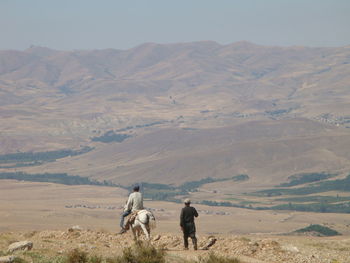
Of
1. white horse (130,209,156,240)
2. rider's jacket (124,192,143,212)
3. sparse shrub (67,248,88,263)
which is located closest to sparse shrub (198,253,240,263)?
sparse shrub (67,248,88,263)

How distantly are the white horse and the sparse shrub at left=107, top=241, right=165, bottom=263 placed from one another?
464cm

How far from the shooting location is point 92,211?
193 m

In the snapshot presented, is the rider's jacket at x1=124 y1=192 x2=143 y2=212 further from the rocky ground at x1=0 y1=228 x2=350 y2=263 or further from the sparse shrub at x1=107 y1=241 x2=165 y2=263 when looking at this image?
the sparse shrub at x1=107 y1=241 x2=165 y2=263

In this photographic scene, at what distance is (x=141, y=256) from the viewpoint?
26219mm

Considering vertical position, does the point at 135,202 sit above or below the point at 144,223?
above

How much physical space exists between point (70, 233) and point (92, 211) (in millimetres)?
156424

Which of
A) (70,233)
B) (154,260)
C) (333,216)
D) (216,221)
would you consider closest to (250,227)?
(216,221)

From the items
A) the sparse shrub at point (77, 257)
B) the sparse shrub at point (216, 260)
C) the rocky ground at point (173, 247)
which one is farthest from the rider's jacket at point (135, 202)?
the sparse shrub at point (77, 257)

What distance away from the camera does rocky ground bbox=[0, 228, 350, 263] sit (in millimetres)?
30672

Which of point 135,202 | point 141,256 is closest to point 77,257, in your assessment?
point 141,256

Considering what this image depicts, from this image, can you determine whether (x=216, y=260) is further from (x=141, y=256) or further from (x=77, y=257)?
(x=77, y=257)

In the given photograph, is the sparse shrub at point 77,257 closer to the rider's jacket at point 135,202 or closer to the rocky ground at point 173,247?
the rocky ground at point 173,247

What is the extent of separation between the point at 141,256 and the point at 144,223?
5.52 metres

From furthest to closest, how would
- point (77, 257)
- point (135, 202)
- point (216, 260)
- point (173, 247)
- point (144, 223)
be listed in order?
point (173, 247) < point (135, 202) < point (144, 223) < point (216, 260) < point (77, 257)
